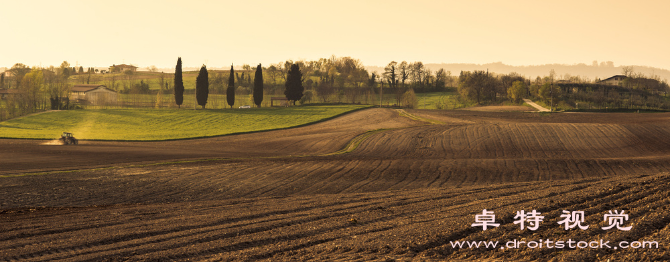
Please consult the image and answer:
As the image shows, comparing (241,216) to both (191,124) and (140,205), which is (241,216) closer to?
(140,205)

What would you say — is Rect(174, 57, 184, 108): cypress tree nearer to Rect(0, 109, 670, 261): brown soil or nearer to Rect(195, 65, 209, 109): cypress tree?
Rect(195, 65, 209, 109): cypress tree

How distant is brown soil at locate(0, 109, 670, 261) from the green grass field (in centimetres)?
2731

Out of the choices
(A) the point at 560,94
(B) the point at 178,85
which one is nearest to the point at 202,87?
(B) the point at 178,85

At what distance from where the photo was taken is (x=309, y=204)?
17.5 metres

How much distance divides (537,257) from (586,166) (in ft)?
77.0

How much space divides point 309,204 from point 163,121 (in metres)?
65.0

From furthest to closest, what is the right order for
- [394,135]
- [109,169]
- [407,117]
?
[407,117], [394,135], [109,169]

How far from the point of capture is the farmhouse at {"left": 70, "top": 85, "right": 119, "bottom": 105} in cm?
10258

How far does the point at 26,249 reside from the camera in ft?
39.0

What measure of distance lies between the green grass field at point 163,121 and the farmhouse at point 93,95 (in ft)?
61.7

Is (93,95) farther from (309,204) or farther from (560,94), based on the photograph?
(309,204)

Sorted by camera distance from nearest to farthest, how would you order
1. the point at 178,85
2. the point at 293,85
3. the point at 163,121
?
the point at 163,121 < the point at 178,85 < the point at 293,85

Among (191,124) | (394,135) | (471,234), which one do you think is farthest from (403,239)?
(191,124)

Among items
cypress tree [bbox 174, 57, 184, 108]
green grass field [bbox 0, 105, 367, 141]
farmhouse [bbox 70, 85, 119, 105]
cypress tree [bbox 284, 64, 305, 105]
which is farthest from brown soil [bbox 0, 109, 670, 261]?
farmhouse [bbox 70, 85, 119, 105]
